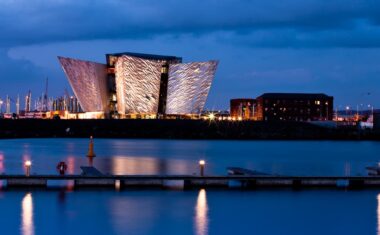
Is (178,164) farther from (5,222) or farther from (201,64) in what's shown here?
(201,64)

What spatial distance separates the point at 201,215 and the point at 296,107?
129 meters

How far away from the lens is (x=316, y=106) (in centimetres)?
15250

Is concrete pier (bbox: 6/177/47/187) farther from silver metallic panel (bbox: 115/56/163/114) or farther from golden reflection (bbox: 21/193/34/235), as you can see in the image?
silver metallic panel (bbox: 115/56/163/114)

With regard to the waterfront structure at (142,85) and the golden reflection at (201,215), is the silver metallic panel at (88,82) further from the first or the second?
the golden reflection at (201,215)

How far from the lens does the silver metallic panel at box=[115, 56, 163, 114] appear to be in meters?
86.7

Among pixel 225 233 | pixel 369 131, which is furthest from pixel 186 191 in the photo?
pixel 369 131

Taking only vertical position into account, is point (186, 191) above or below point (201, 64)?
below

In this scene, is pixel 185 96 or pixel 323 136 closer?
pixel 185 96

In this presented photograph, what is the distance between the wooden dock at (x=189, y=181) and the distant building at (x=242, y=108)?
12245 centimetres

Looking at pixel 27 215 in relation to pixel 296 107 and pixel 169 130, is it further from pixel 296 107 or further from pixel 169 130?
pixel 296 107

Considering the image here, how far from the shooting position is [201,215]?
25312 millimetres

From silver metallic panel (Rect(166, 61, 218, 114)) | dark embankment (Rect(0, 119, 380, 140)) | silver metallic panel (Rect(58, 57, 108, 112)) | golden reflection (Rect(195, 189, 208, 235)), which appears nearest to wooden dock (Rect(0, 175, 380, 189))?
golden reflection (Rect(195, 189, 208, 235))

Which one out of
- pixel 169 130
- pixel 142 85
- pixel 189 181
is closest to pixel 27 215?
pixel 189 181

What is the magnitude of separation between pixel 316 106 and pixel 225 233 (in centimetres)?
13284
